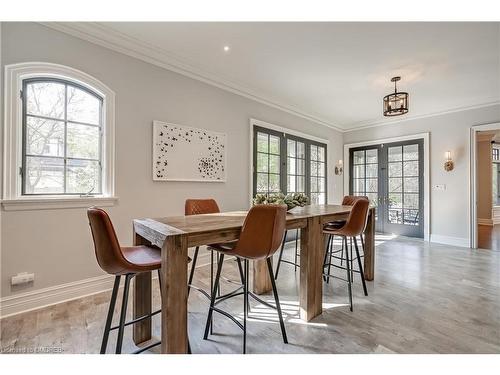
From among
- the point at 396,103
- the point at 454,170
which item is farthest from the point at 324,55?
the point at 454,170

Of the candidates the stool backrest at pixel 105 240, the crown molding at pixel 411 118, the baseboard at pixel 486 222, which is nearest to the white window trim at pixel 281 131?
the crown molding at pixel 411 118

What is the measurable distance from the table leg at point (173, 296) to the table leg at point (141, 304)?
58 cm

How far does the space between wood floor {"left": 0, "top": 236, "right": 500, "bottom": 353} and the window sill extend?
927 mm

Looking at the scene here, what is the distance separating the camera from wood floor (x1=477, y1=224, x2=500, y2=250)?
460 centimetres

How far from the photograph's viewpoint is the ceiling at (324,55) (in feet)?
8.19

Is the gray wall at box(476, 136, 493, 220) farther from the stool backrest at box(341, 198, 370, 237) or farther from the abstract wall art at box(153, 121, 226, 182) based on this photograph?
the abstract wall art at box(153, 121, 226, 182)

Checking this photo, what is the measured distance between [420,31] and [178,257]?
315cm

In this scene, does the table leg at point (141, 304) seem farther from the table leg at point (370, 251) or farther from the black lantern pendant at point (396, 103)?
the black lantern pendant at point (396, 103)

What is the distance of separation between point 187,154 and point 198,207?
1.07 m

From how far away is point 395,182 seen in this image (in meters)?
5.68

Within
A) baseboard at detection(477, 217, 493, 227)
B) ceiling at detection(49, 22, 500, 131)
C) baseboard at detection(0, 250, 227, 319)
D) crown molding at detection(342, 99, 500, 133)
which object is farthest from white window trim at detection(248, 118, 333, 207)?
baseboard at detection(477, 217, 493, 227)

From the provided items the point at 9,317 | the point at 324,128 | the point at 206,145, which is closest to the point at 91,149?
the point at 206,145

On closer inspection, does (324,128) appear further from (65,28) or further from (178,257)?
(178,257)

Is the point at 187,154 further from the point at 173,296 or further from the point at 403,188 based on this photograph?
the point at 403,188
